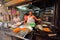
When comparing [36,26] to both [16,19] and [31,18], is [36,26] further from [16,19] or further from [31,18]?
[16,19]

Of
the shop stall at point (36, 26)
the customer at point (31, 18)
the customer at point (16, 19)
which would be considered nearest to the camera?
the shop stall at point (36, 26)

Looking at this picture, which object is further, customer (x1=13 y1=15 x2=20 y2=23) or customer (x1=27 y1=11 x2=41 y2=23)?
customer (x1=13 y1=15 x2=20 y2=23)

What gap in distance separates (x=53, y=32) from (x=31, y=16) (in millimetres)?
291

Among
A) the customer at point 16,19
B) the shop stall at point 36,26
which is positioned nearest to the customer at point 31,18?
the shop stall at point 36,26

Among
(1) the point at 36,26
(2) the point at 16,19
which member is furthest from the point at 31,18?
(2) the point at 16,19

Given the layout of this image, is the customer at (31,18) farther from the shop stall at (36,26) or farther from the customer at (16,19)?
the customer at (16,19)

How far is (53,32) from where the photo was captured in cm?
104

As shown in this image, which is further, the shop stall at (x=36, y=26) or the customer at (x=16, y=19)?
the customer at (x=16, y=19)

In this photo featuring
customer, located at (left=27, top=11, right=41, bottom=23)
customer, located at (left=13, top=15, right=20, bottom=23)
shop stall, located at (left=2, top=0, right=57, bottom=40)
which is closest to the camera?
shop stall, located at (left=2, top=0, right=57, bottom=40)

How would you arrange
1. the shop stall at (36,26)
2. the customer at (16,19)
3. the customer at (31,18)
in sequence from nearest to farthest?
the shop stall at (36,26)
the customer at (31,18)
the customer at (16,19)

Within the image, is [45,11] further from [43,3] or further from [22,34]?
[22,34]

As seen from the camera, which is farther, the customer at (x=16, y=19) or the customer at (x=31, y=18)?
the customer at (x=16, y=19)

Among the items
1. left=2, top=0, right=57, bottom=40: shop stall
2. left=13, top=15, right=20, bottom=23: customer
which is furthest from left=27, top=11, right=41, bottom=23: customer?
left=13, top=15, right=20, bottom=23: customer

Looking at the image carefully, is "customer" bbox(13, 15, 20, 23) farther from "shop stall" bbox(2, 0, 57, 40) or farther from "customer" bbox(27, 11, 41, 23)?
"customer" bbox(27, 11, 41, 23)
